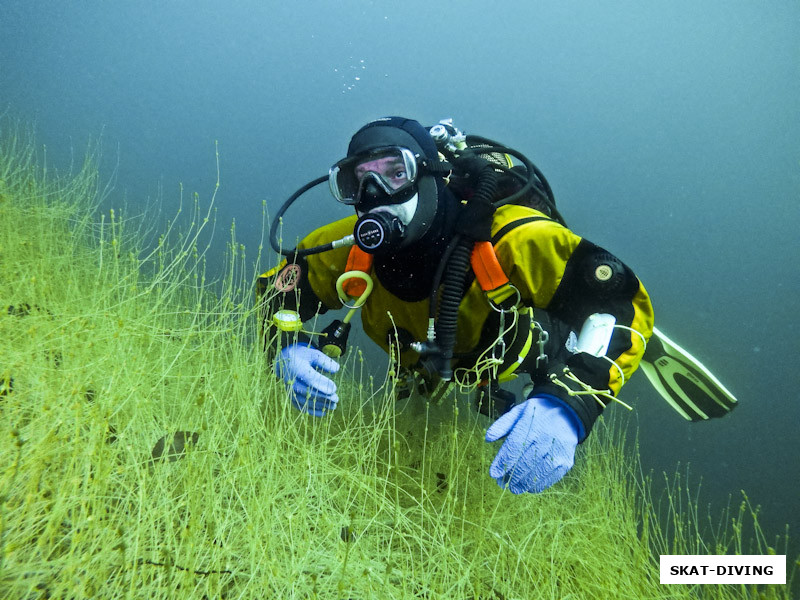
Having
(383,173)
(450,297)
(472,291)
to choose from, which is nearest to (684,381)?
(472,291)

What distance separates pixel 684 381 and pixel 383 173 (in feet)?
8.20

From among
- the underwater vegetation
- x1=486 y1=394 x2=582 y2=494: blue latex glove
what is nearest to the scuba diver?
x1=486 y1=394 x2=582 y2=494: blue latex glove

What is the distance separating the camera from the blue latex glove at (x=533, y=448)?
185 cm

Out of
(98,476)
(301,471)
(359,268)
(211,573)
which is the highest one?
(359,268)

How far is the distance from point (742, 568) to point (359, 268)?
80.5 inches

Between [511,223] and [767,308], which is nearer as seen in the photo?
[511,223]

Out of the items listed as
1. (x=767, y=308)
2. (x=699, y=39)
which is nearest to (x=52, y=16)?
(x=699, y=39)

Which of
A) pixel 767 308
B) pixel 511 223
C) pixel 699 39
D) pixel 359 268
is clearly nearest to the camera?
pixel 511 223

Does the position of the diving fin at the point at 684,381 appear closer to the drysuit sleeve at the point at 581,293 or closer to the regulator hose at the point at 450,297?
the drysuit sleeve at the point at 581,293

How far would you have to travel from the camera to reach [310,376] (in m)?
2.37

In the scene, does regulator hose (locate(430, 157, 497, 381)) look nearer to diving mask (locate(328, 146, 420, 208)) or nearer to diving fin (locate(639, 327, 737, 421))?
diving mask (locate(328, 146, 420, 208))

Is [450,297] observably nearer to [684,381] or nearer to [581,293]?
[581,293]

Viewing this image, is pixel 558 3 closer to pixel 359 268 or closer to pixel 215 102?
pixel 215 102

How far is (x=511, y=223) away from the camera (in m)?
2.29
